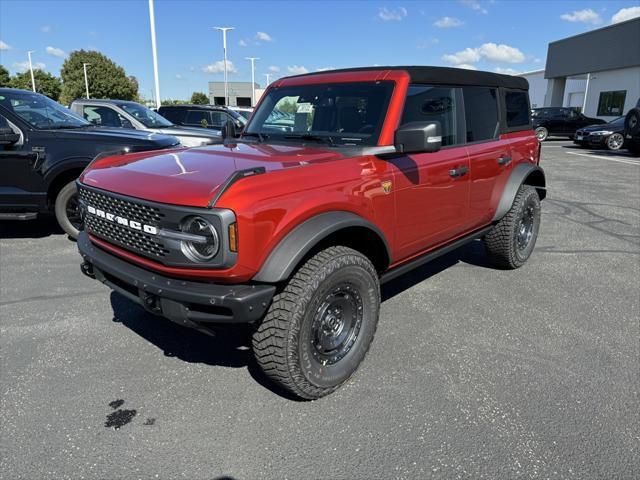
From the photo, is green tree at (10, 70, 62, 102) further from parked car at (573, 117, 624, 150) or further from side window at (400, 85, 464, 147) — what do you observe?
side window at (400, 85, 464, 147)

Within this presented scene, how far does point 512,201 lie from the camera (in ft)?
14.2

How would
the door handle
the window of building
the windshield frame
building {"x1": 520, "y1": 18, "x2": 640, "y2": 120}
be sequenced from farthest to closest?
the window of building → building {"x1": 520, "y1": 18, "x2": 640, "y2": 120} → the door handle → the windshield frame

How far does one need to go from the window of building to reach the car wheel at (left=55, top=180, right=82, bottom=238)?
3397cm

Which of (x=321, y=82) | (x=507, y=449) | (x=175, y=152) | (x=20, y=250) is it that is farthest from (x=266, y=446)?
(x=20, y=250)

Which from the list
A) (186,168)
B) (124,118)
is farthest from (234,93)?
(186,168)

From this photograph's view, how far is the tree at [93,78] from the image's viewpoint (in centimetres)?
6128

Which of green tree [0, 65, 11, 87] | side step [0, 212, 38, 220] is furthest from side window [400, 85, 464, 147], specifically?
green tree [0, 65, 11, 87]

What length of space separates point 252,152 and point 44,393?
1.94 metres

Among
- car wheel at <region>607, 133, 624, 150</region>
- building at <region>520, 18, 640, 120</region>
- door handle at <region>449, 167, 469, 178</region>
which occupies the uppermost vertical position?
building at <region>520, 18, 640, 120</region>

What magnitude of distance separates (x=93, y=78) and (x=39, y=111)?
65838 mm

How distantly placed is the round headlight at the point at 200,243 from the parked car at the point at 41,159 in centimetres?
333

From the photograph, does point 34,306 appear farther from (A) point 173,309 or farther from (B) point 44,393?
(A) point 173,309

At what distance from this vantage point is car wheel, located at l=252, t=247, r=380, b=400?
239 cm

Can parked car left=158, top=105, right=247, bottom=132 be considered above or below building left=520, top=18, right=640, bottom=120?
below
